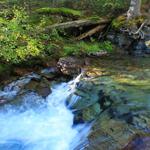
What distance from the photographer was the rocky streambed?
7.57m

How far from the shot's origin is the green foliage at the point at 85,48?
13.4m

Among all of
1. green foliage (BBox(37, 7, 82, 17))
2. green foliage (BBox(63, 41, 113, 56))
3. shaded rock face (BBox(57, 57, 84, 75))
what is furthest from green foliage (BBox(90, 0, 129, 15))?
shaded rock face (BBox(57, 57, 84, 75))

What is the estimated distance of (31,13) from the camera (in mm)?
15867

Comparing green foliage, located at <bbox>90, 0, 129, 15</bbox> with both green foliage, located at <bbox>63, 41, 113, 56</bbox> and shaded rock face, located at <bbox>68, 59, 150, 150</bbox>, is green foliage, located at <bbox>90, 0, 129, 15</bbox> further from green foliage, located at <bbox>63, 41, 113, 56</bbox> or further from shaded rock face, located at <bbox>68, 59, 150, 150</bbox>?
shaded rock face, located at <bbox>68, 59, 150, 150</bbox>

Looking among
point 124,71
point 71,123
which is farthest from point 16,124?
point 124,71

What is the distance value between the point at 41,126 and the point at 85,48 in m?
5.39

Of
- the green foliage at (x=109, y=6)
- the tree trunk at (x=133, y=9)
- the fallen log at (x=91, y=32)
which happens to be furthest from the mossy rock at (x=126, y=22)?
the green foliage at (x=109, y=6)

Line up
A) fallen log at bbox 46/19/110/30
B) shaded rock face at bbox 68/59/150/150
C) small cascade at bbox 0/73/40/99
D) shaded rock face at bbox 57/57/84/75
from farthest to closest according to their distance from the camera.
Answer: fallen log at bbox 46/19/110/30 → shaded rock face at bbox 57/57/84/75 → small cascade at bbox 0/73/40/99 → shaded rock face at bbox 68/59/150/150

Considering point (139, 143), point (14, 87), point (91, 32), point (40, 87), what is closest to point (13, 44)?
point (14, 87)

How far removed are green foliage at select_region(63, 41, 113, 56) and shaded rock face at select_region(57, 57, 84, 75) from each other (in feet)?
2.46

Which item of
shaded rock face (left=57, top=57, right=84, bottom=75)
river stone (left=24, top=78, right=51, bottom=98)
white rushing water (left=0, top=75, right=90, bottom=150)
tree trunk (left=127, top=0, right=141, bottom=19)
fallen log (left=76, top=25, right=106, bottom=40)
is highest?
tree trunk (left=127, top=0, right=141, bottom=19)

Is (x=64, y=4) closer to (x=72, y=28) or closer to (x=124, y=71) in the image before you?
(x=72, y=28)

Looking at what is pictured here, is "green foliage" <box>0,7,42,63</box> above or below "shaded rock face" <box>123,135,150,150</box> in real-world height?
above

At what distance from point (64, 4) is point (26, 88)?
765 cm
